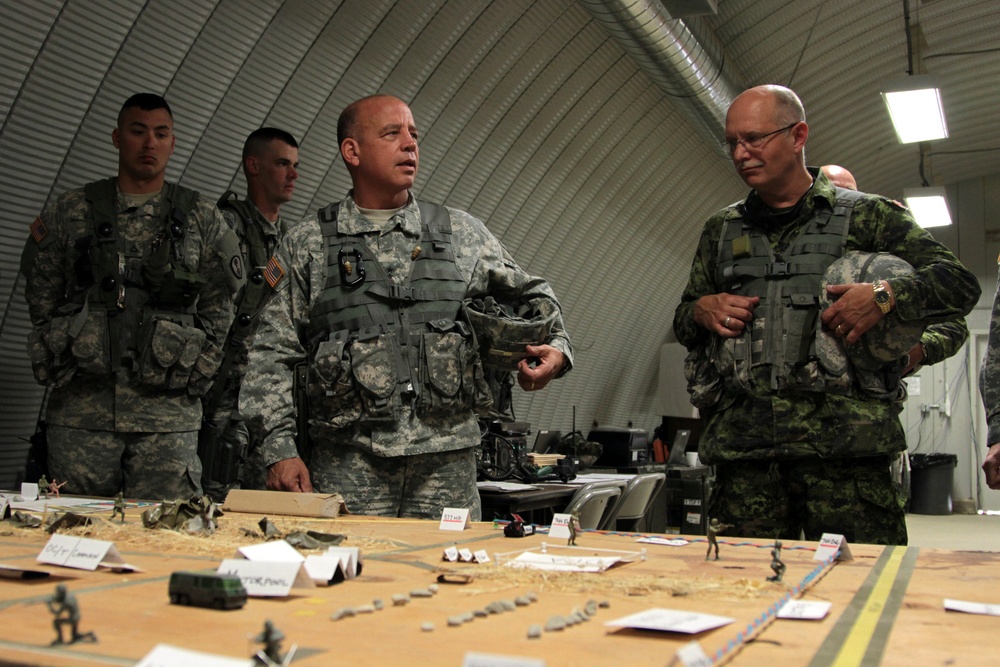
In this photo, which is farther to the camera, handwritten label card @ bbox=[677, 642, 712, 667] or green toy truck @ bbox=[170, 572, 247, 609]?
green toy truck @ bbox=[170, 572, 247, 609]

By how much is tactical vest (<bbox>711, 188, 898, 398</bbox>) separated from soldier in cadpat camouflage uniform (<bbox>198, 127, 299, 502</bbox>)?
9.35 ft

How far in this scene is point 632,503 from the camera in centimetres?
648

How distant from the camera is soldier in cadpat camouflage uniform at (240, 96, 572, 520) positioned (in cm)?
335

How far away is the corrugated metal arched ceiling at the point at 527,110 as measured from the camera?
6016mm

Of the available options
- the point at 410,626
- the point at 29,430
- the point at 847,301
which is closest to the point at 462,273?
the point at 847,301

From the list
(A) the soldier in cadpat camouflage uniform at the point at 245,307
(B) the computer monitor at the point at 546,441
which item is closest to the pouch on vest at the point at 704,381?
(A) the soldier in cadpat camouflage uniform at the point at 245,307

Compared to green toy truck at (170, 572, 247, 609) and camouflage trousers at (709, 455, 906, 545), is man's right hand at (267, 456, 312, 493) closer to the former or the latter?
camouflage trousers at (709, 455, 906, 545)

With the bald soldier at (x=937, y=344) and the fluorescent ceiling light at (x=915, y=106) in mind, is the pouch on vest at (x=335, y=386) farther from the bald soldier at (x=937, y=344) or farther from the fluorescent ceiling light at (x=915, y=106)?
the fluorescent ceiling light at (x=915, y=106)

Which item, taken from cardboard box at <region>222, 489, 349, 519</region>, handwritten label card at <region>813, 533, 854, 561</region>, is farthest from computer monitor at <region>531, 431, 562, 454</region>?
handwritten label card at <region>813, 533, 854, 561</region>

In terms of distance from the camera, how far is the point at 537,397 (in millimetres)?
13406

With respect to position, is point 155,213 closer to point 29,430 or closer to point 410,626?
point 29,430

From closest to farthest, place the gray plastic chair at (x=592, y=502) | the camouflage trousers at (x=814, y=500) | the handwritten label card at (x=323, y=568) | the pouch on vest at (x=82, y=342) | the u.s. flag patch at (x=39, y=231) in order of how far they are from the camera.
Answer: the handwritten label card at (x=323, y=568) < the camouflage trousers at (x=814, y=500) < the pouch on vest at (x=82, y=342) < the u.s. flag patch at (x=39, y=231) < the gray plastic chair at (x=592, y=502)

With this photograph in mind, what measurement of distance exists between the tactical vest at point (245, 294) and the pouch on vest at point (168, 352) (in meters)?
1.09

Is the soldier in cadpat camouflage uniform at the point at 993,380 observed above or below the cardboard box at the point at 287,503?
above
